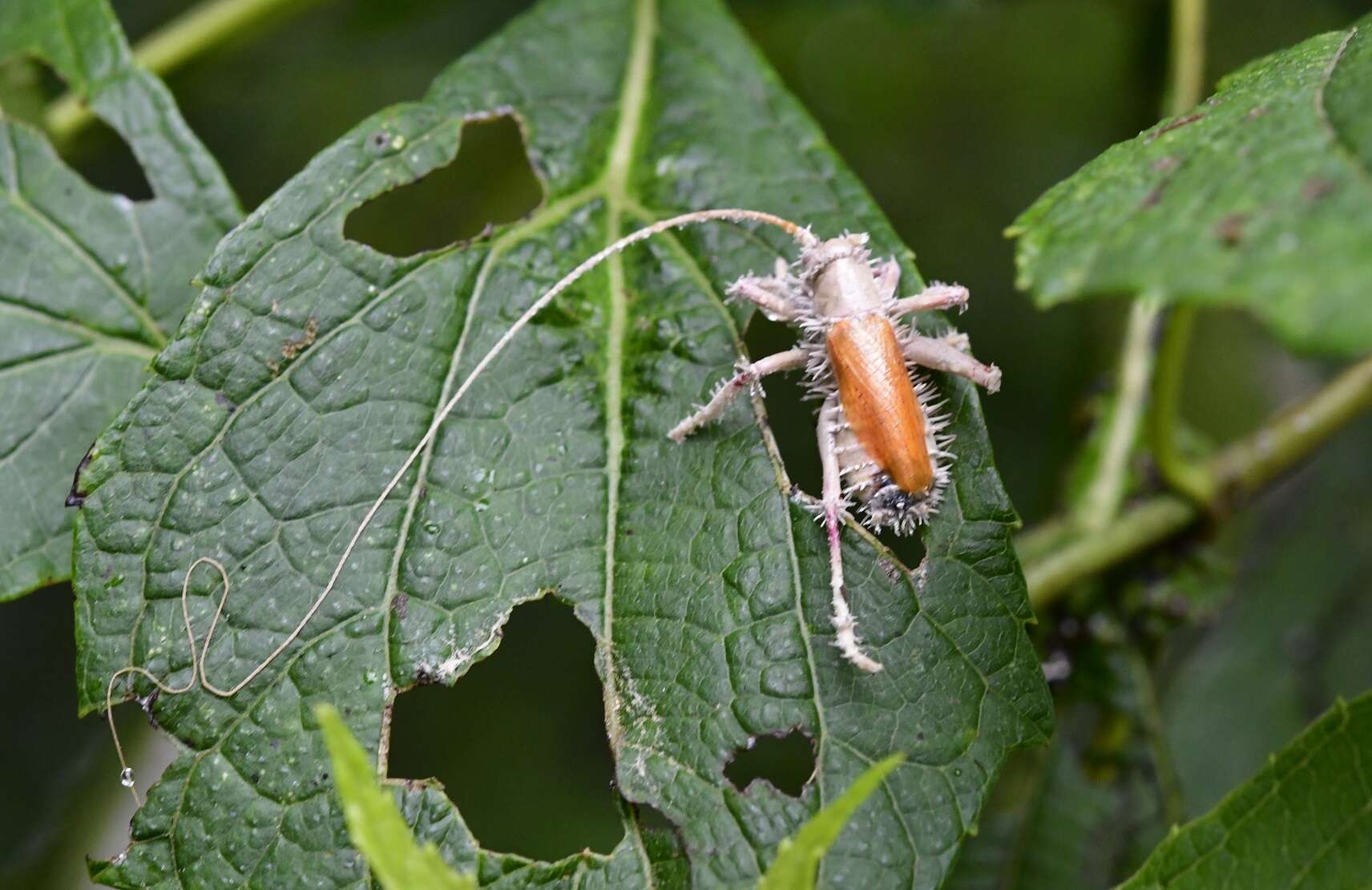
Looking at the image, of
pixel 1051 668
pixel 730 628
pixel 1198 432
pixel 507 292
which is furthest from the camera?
pixel 1198 432

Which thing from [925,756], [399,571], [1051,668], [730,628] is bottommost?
[1051,668]

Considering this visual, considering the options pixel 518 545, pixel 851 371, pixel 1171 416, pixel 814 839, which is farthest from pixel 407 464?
pixel 1171 416

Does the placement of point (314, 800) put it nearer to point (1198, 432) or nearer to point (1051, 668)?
point (1051, 668)

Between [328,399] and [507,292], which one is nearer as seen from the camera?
[328,399]

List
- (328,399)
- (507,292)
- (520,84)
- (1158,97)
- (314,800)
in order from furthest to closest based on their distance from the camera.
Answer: (1158,97)
(520,84)
(507,292)
(328,399)
(314,800)

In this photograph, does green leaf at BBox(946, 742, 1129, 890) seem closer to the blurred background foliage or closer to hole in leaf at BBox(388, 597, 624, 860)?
the blurred background foliage

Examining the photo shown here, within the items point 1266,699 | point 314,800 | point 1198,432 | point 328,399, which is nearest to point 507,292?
point 328,399
